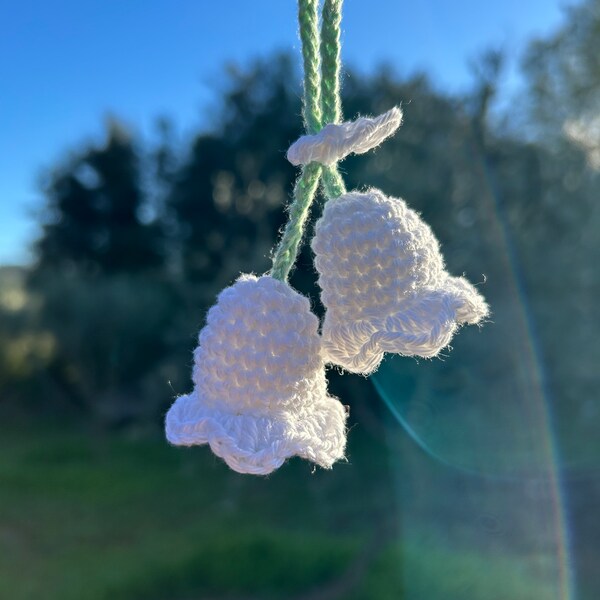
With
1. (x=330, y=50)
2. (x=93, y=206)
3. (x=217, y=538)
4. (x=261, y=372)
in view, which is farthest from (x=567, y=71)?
(x=93, y=206)

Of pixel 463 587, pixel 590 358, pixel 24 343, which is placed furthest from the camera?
pixel 24 343

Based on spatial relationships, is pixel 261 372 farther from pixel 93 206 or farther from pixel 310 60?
pixel 93 206

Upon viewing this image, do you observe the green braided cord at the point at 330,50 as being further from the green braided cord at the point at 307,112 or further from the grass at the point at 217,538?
the grass at the point at 217,538

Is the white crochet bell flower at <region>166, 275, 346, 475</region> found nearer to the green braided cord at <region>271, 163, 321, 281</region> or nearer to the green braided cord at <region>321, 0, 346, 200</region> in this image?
the green braided cord at <region>271, 163, 321, 281</region>

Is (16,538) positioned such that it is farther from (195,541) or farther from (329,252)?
(329,252)

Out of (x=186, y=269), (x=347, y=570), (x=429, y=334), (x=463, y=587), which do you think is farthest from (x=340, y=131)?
(x=186, y=269)

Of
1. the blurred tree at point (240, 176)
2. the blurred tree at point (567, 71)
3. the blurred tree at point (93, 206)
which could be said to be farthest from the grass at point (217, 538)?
the blurred tree at point (567, 71)
